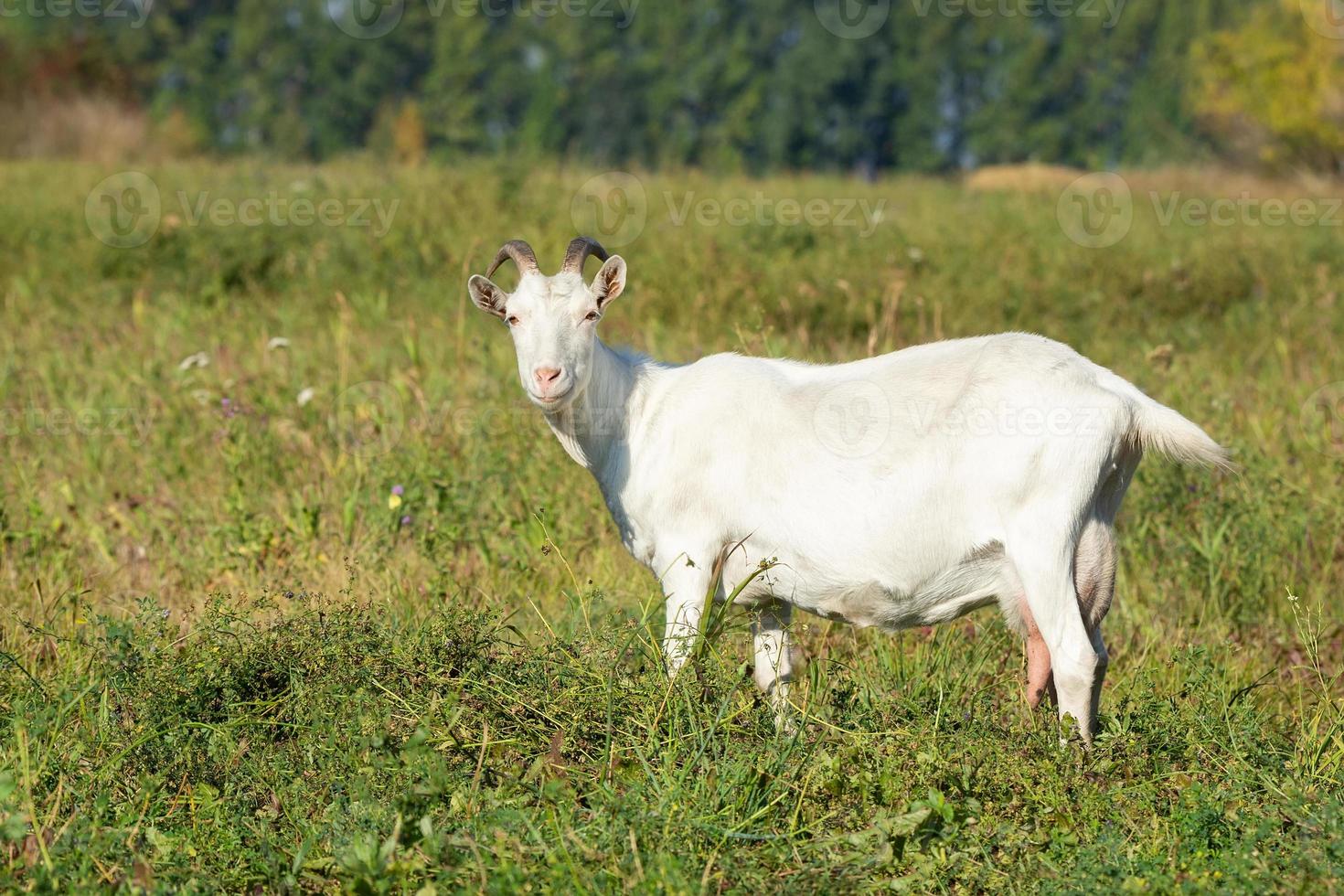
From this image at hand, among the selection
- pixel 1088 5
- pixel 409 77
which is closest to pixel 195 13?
pixel 409 77

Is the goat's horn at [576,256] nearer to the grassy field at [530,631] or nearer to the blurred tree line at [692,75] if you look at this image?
the grassy field at [530,631]

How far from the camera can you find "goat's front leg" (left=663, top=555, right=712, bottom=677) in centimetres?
402

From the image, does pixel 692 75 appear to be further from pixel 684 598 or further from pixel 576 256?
pixel 684 598

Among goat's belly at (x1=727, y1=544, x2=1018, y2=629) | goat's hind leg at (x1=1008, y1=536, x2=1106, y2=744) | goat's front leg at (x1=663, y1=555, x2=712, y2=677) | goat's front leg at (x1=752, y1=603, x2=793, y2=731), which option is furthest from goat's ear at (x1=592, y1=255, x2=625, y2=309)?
goat's hind leg at (x1=1008, y1=536, x2=1106, y2=744)

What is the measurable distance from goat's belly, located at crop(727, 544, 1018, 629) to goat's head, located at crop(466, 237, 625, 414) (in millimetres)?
902

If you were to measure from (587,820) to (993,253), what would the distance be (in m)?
8.50

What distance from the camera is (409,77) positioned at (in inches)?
2057

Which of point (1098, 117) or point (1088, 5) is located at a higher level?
point (1088, 5)

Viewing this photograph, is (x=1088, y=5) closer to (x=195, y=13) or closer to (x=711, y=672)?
(x=195, y=13)

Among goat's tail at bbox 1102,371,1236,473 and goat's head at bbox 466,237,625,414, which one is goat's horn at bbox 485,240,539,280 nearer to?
goat's head at bbox 466,237,625,414

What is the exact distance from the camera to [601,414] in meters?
4.43

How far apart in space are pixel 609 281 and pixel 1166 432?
6.20 feet

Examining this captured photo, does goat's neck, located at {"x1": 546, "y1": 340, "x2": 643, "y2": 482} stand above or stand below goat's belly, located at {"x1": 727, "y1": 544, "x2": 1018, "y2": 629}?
above

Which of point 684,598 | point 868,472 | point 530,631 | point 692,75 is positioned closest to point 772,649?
point 684,598
